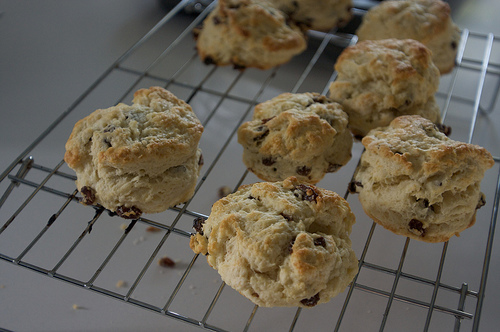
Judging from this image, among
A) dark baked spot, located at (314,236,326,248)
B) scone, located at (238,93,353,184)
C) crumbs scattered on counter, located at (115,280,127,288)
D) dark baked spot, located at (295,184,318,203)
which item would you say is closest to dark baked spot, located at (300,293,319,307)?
dark baked spot, located at (314,236,326,248)

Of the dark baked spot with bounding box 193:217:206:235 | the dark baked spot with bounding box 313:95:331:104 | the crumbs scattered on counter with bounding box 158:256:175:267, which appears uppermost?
the dark baked spot with bounding box 313:95:331:104

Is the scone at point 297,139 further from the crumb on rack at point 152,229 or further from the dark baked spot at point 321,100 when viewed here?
the crumb on rack at point 152,229

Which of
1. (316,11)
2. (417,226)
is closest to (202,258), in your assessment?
(417,226)

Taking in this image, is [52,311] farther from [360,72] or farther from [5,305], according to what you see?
[360,72]

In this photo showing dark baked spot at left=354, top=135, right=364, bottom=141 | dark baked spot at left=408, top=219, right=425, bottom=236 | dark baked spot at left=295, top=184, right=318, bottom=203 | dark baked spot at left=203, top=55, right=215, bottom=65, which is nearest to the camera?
dark baked spot at left=295, top=184, right=318, bottom=203

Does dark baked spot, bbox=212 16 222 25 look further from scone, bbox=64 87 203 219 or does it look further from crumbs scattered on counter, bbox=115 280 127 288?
crumbs scattered on counter, bbox=115 280 127 288

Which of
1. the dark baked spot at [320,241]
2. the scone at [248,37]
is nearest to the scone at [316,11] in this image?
the scone at [248,37]
